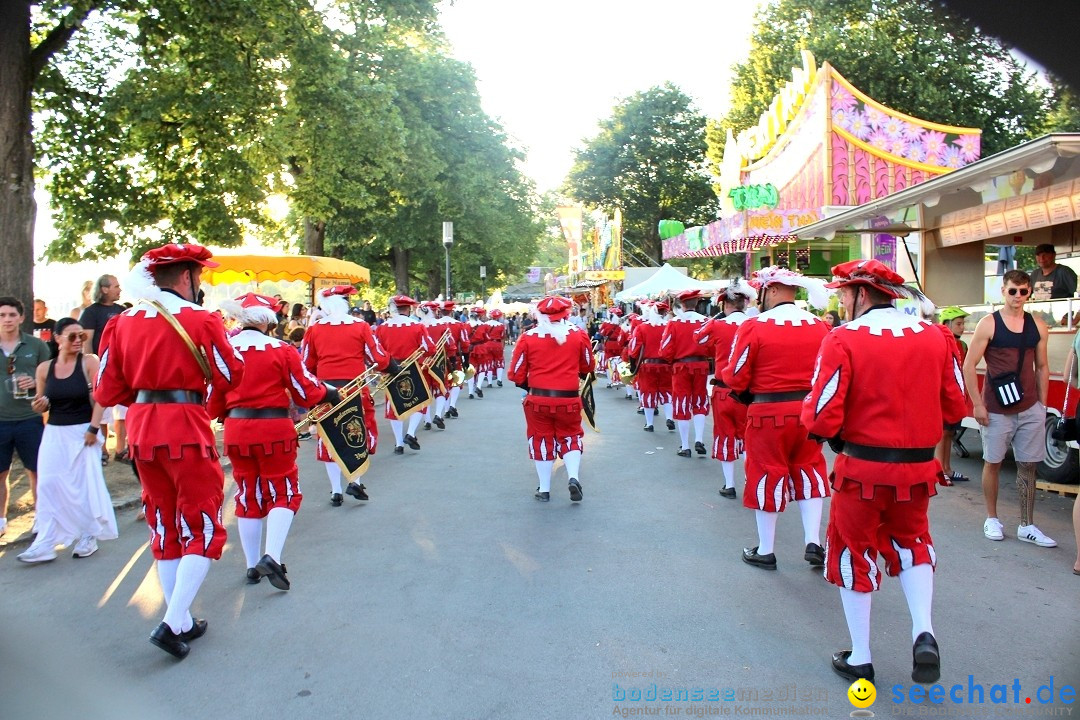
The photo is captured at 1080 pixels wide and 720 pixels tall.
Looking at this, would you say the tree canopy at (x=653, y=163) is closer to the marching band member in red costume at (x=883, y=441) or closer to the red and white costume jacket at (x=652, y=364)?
A: the red and white costume jacket at (x=652, y=364)

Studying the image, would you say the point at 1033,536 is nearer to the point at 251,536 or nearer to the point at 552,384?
the point at 552,384

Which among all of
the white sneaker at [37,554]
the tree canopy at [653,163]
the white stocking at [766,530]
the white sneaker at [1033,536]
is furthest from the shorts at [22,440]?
the tree canopy at [653,163]

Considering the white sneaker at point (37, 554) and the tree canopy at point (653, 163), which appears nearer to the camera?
the white sneaker at point (37, 554)

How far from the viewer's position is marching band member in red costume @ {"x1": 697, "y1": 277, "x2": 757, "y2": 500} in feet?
22.4

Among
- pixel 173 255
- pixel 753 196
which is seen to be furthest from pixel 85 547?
pixel 753 196

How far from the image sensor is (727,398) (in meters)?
6.83

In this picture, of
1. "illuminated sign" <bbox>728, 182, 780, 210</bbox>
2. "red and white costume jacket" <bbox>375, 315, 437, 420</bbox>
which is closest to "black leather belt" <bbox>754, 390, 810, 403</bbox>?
"red and white costume jacket" <bbox>375, 315, 437, 420</bbox>

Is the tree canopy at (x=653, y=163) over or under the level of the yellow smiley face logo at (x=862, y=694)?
over

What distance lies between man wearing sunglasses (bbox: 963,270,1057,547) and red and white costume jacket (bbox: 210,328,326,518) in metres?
4.86

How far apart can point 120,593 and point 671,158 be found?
147ft

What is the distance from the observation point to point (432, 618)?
4.46 meters

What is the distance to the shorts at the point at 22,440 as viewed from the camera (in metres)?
5.81

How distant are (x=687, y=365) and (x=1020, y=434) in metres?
4.41

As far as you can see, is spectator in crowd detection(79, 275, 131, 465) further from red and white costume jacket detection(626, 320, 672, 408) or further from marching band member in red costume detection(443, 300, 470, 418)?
red and white costume jacket detection(626, 320, 672, 408)
